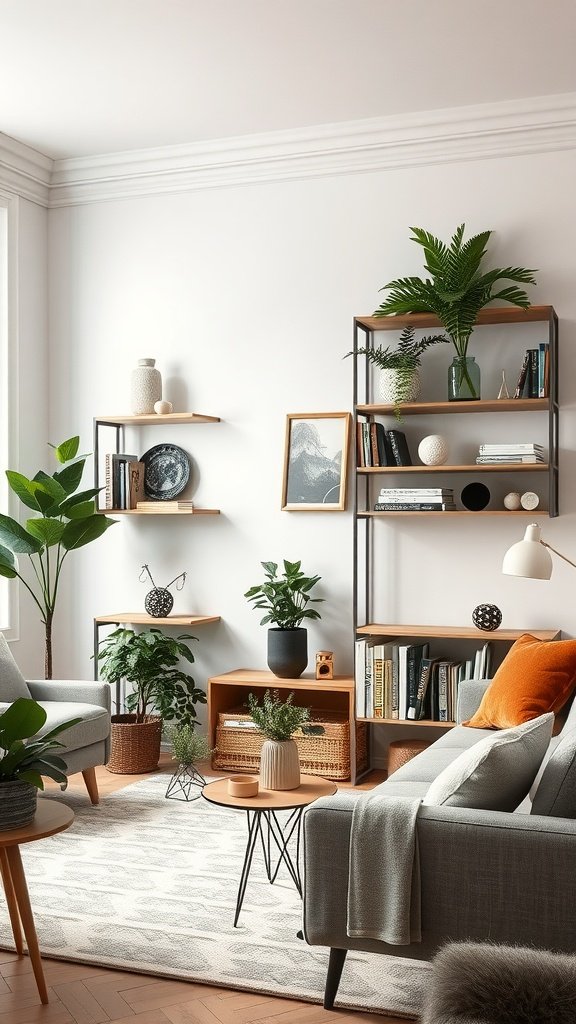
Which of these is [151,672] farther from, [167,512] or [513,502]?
[513,502]

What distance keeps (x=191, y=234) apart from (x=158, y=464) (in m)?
1.27

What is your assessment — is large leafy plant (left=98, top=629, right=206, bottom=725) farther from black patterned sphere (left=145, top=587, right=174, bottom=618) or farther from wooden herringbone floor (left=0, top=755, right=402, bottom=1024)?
wooden herringbone floor (left=0, top=755, right=402, bottom=1024)

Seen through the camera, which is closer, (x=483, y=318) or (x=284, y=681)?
(x=483, y=318)

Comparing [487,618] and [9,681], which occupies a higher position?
[487,618]

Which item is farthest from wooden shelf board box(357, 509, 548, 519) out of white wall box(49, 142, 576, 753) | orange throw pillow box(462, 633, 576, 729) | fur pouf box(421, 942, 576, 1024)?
fur pouf box(421, 942, 576, 1024)

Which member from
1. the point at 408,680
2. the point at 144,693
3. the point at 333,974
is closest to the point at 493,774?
the point at 333,974

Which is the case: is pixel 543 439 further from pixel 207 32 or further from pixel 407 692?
pixel 207 32

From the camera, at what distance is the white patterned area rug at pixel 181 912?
2.88m

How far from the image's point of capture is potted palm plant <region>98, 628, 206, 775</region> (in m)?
5.20

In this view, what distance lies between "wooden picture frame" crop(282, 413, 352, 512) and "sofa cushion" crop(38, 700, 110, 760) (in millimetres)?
1430

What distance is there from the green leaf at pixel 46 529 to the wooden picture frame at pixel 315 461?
1.14m

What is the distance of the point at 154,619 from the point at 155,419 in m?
1.06

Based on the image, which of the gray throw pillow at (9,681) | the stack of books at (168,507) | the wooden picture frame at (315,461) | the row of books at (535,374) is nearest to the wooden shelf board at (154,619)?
the stack of books at (168,507)

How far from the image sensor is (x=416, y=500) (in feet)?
16.0
